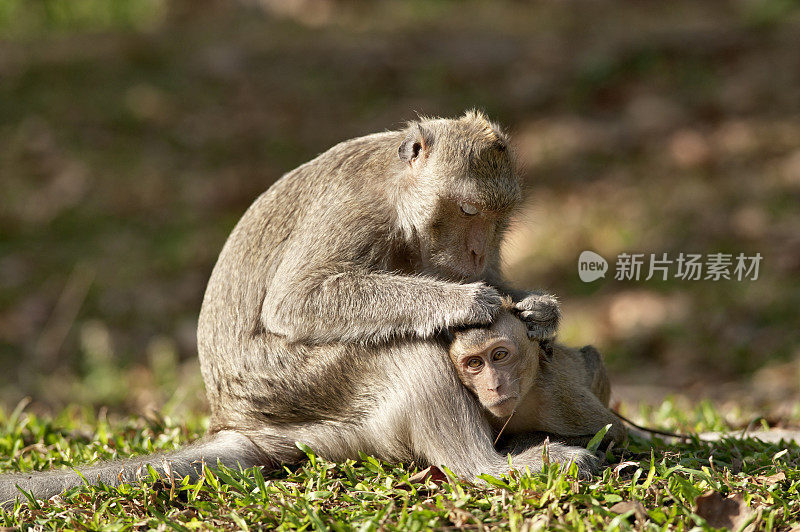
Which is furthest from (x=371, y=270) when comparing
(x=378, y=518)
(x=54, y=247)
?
(x=54, y=247)

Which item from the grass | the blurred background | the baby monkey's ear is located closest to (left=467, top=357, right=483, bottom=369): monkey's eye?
the grass

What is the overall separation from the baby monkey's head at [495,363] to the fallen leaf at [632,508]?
66 centimetres

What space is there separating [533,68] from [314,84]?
371cm

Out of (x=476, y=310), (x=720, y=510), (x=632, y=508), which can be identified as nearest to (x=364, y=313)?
(x=476, y=310)

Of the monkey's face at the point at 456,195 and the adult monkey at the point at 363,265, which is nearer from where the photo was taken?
the adult monkey at the point at 363,265

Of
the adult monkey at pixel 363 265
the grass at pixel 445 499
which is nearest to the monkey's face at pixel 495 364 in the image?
the adult monkey at pixel 363 265

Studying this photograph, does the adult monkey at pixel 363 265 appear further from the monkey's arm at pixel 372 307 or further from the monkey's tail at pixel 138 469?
the monkey's tail at pixel 138 469

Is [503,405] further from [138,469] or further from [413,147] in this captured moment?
[138,469]

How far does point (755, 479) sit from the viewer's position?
4.17 m

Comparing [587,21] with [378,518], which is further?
[587,21]

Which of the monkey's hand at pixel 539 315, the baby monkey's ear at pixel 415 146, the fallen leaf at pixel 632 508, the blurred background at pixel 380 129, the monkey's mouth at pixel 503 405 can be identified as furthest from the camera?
the blurred background at pixel 380 129

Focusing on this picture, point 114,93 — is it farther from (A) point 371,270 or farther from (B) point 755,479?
(B) point 755,479

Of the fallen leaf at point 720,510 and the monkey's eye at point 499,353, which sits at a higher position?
the monkey's eye at point 499,353

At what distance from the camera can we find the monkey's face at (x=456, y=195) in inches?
175
